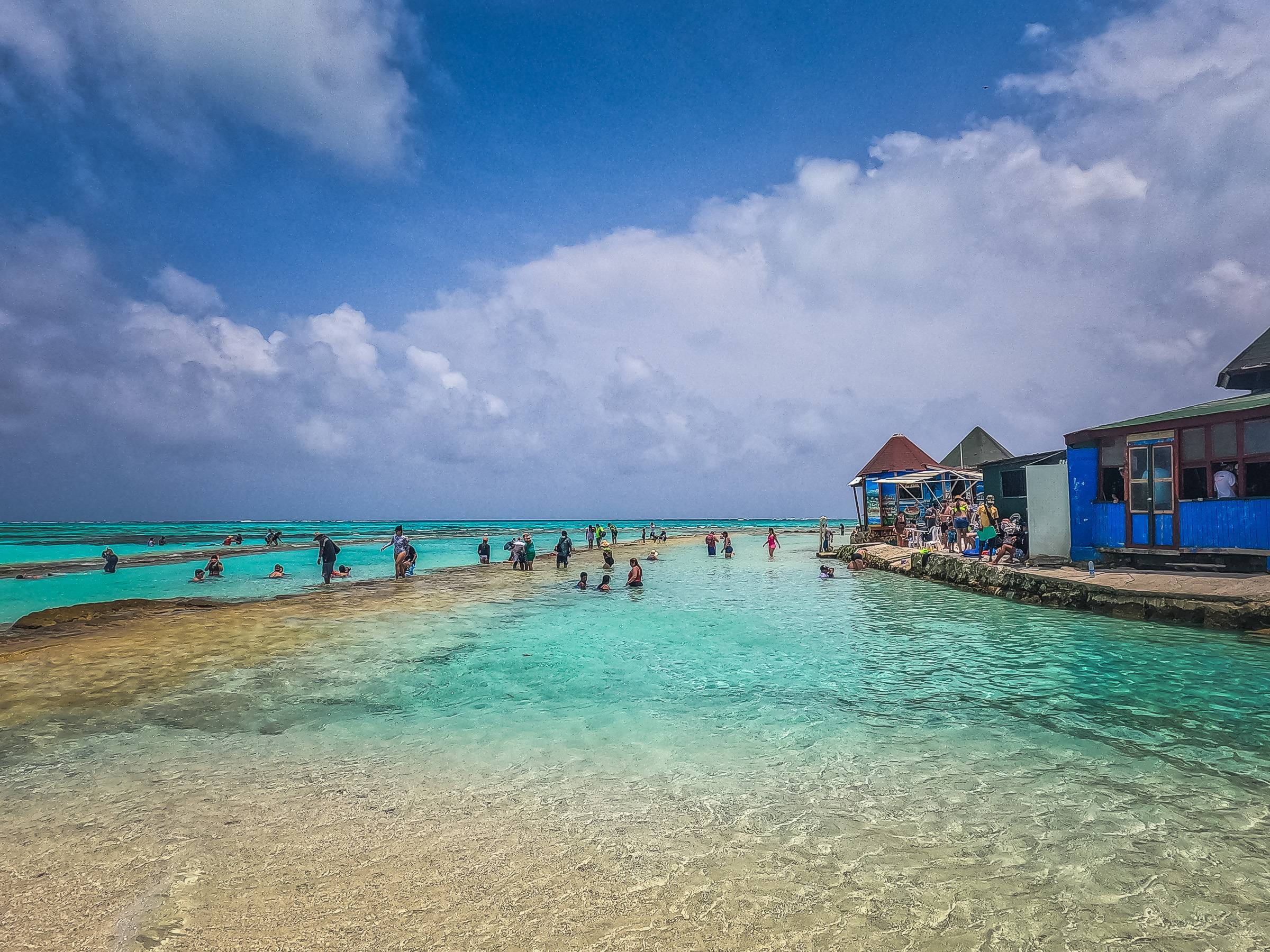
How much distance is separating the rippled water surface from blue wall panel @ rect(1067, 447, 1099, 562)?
6.31 metres

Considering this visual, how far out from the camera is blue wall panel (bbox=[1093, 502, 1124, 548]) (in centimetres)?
1717

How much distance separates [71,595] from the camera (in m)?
24.2

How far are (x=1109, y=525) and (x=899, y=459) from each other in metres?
21.4

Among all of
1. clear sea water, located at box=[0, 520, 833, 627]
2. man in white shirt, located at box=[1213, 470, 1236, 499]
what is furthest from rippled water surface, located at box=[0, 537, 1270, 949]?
clear sea water, located at box=[0, 520, 833, 627]

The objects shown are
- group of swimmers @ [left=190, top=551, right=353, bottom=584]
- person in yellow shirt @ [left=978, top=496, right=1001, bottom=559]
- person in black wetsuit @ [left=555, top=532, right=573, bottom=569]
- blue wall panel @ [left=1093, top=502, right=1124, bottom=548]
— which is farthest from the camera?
person in black wetsuit @ [left=555, top=532, right=573, bottom=569]

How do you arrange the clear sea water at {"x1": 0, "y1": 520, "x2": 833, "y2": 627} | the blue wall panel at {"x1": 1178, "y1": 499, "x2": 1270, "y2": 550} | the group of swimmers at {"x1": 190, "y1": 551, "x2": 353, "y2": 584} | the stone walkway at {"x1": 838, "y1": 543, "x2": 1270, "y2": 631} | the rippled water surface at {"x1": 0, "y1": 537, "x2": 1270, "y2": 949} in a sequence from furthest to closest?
1. the group of swimmers at {"x1": 190, "y1": 551, "x2": 353, "y2": 584}
2. the clear sea water at {"x1": 0, "y1": 520, "x2": 833, "y2": 627}
3. the blue wall panel at {"x1": 1178, "y1": 499, "x2": 1270, "y2": 550}
4. the stone walkway at {"x1": 838, "y1": 543, "x2": 1270, "y2": 631}
5. the rippled water surface at {"x1": 0, "y1": 537, "x2": 1270, "y2": 949}

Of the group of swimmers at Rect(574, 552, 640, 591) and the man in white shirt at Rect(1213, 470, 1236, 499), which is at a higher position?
the man in white shirt at Rect(1213, 470, 1236, 499)

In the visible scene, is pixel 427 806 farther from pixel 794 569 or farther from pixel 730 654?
pixel 794 569

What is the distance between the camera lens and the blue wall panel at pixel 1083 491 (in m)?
17.8

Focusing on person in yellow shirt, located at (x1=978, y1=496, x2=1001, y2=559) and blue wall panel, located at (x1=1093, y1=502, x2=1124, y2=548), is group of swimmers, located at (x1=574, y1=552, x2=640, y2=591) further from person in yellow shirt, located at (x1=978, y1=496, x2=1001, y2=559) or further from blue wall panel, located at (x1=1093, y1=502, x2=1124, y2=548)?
blue wall panel, located at (x1=1093, y1=502, x2=1124, y2=548)

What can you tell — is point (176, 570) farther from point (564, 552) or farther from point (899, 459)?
point (899, 459)

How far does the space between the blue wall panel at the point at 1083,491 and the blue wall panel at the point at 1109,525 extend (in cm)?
14

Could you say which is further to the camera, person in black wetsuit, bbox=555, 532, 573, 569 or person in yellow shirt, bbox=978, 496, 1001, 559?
person in black wetsuit, bbox=555, 532, 573, 569

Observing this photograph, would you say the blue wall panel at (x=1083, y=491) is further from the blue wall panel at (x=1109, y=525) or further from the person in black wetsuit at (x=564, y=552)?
the person in black wetsuit at (x=564, y=552)
